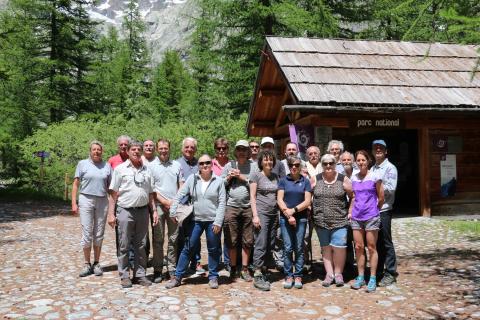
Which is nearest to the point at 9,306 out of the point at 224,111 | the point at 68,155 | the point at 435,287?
the point at 435,287

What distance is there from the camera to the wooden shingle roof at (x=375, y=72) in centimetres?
1148

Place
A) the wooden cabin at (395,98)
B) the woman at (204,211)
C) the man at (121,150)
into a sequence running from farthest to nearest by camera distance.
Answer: the wooden cabin at (395,98)
the man at (121,150)
the woman at (204,211)

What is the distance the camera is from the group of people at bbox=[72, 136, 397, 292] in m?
5.76

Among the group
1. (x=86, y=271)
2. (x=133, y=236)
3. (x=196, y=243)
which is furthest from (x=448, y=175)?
(x=86, y=271)

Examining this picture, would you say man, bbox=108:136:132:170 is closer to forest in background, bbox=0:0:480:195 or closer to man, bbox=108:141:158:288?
man, bbox=108:141:158:288

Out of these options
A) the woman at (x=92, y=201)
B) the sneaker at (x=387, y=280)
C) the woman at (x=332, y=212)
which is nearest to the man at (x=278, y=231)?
the woman at (x=332, y=212)

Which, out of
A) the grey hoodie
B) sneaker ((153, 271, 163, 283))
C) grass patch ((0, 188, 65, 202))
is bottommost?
sneaker ((153, 271, 163, 283))

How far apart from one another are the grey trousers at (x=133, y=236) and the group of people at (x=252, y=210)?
0.01m

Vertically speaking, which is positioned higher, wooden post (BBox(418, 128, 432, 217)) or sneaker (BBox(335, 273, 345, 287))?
wooden post (BBox(418, 128, 432, 217))

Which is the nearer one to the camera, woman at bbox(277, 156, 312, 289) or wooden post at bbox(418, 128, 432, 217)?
woman at bbox(277, 156, 312, 289)

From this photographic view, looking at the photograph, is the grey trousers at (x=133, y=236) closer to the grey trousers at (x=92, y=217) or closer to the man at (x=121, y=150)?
the grey trousers at (x=92, y=217)

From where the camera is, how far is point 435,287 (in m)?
5.71

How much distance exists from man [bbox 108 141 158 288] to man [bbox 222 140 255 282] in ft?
3.64

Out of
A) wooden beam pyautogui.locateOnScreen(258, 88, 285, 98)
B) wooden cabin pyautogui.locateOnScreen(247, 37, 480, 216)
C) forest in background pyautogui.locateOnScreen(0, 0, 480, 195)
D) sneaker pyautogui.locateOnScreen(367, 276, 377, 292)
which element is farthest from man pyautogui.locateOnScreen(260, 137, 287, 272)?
forest in background pyautogui.locateOnScreen(0, 0, 480, 195)
